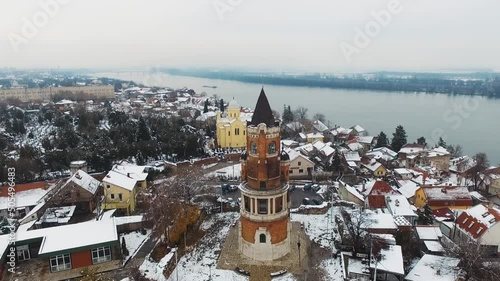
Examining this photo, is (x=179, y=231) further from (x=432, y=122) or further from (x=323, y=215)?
(x=432, y=122)

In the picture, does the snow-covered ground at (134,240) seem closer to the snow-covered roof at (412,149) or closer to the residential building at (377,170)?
the residential building at (377,170)

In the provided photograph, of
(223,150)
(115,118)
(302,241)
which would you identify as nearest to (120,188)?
(302,241)

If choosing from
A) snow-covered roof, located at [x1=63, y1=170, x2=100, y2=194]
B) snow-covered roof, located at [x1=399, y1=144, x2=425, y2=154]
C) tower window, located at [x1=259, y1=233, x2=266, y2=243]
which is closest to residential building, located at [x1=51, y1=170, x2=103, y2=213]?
snow-covered roof, located at [x1=63, y1=170, x2=100, y2=194]

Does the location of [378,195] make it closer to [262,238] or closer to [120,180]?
[262,238]

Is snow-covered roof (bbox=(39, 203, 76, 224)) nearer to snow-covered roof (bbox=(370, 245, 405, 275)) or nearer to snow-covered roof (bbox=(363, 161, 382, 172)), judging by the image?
snow-covered roof (bbox=(370, 245, 405, 275))

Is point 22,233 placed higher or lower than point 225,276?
higher

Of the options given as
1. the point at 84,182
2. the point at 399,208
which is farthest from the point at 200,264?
the point at 399,208

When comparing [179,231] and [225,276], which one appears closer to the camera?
[225,276]
